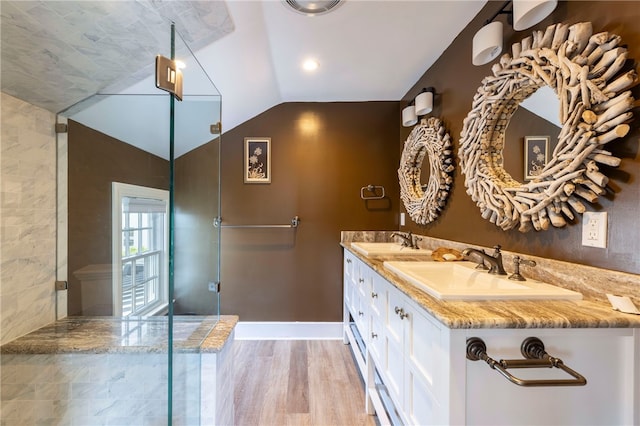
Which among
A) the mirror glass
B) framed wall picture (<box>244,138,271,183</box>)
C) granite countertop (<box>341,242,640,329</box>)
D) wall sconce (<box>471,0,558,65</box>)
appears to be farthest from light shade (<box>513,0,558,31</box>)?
framed wall picture (<box>244,138,271,183</box>)

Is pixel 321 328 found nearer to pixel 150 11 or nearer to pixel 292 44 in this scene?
pixel 292 44

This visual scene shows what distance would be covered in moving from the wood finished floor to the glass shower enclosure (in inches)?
28.3

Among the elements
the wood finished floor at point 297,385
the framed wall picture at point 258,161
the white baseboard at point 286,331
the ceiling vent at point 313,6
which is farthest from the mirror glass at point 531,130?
the white baseboard at point 286,331

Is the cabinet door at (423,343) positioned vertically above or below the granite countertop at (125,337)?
above

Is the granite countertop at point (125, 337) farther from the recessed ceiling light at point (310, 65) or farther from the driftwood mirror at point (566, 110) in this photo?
the recessed ceiling light at point (310, 65)

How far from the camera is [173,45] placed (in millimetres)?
1201

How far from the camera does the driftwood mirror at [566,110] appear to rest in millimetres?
798

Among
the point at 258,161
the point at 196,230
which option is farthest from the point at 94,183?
the point at 258,161

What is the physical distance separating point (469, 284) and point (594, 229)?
0.47 m

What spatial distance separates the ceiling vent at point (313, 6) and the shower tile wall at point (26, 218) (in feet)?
4.48

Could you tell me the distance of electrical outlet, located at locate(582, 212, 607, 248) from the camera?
853 mm

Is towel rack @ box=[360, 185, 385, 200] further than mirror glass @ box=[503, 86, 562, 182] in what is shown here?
Yes

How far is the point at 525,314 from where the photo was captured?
716 mm

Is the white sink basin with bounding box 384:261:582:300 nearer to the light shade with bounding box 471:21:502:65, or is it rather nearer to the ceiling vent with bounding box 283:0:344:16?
the light shade with bounding box 471:21:502:65
